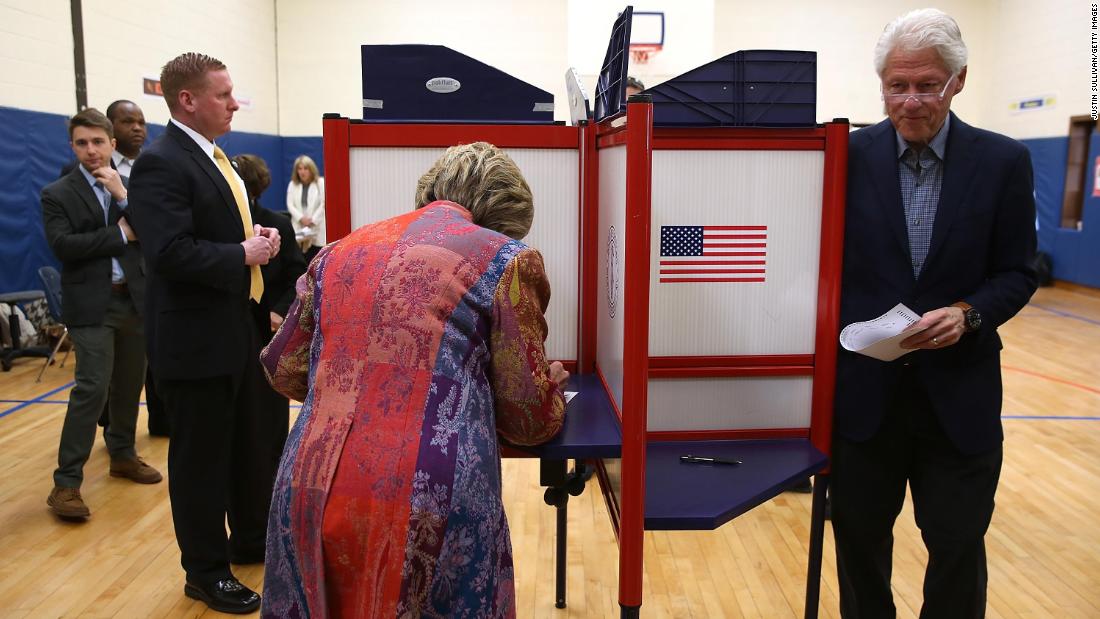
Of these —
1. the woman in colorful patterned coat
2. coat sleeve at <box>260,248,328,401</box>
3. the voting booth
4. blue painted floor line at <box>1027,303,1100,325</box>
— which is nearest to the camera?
the woman in colorful patterned coat

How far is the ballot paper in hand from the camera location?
162cm

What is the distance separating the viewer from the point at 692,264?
6.58 ft

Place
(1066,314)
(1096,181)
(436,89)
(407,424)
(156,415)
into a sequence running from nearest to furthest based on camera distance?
(407,424), (436,89), (156,415), (1066,314), (1096,181)

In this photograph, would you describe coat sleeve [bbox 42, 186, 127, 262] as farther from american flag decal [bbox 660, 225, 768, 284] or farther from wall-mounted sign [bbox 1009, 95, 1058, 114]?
wall-mounted sign [bbox 1009, 95, 1058, 114]

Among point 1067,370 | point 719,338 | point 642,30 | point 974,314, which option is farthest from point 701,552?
point 642,30

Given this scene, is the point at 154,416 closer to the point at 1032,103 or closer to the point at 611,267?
the point at 611,267

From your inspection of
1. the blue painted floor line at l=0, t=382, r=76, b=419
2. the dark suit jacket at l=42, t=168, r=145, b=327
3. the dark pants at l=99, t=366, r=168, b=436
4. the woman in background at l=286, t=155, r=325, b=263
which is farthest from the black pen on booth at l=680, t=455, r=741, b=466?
the woman in background at l=286, t=155, r=325, b=263

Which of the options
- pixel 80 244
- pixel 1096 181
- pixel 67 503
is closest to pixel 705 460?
pixel 67 503

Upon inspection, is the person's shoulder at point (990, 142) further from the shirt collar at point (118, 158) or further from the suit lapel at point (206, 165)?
the shirt collar at point (118, 158)

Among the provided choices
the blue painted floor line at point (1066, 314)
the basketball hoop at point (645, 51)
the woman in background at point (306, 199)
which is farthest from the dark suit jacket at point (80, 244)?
the blue painted floor line at point (1066, 314)

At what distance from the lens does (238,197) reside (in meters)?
2.54

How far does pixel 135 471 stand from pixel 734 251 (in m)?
2.93

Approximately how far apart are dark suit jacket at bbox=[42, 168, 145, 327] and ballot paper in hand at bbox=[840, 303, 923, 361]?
2.91 meters

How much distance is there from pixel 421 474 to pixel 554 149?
109cm
